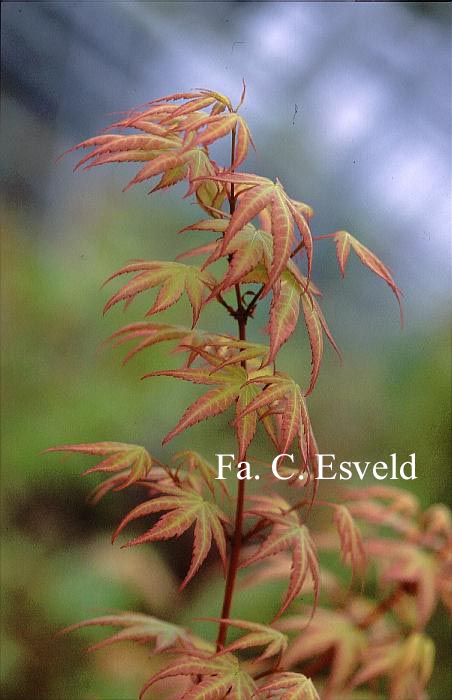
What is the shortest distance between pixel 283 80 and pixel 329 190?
21 cm

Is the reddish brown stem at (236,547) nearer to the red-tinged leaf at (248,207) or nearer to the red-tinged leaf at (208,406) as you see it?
the red-tinged leaf at (208,406)

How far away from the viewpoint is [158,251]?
3.76 ft

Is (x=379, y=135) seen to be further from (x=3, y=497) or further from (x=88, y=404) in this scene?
(x=3, y=497)

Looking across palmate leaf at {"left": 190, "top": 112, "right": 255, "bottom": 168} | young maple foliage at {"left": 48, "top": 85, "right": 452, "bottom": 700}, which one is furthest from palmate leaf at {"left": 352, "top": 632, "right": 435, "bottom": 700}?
palmate leaf at {"left": 190, "top": 112, "right": 255, "bottom": 168}

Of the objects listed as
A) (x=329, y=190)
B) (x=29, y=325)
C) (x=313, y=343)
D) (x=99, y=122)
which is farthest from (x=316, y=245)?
(x=313, y=343)

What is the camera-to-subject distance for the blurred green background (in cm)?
103

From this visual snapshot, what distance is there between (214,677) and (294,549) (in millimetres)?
129

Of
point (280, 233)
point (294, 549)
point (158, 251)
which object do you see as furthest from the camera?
→ point (158, 251)

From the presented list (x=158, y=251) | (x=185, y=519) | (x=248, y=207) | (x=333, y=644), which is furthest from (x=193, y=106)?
(x=333, y=644)

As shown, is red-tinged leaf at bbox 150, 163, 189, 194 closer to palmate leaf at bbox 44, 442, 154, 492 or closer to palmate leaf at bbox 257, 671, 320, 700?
palmate leaf at bbox 44, 442, 154, 492

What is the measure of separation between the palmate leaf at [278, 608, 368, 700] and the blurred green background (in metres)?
0.22

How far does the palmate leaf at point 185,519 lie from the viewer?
52cm

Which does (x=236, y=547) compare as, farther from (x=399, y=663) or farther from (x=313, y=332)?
(x=399, y=663)

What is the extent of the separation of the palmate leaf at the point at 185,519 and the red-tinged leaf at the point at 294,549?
0.04 metres
